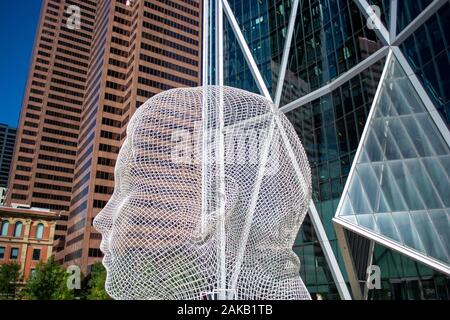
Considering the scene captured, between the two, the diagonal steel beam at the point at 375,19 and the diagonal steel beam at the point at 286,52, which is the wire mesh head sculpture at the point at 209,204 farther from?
the diagonal steel beam at the point at 286,52

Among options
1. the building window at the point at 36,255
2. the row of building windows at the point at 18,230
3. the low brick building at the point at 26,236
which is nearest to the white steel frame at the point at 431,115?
the building window at the point at 36,255

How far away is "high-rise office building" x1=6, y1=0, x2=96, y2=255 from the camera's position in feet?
375

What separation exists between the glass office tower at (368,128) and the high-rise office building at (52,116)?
88.7m

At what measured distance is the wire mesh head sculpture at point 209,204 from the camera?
13.2m

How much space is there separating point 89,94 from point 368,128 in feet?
282

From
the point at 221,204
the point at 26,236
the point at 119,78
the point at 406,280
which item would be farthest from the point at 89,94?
the point at 221,204

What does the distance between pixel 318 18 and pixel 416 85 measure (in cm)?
1169

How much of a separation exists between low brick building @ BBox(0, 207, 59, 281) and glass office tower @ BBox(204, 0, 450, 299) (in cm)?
5085

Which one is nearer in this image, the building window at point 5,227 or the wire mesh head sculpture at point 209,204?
the wire mesh head sculpture at point 209,204

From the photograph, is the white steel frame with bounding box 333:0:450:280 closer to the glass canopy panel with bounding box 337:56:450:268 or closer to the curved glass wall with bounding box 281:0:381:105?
the glass canopy panel with bounding box 337:56:450:268

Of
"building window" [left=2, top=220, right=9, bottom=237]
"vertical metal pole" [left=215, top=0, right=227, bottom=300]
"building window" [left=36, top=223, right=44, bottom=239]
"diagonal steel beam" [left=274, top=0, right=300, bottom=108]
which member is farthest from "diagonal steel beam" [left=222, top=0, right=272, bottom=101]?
"building window" [left=2, top=220, right=9, bottom=237]

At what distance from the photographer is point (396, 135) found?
23.7 metres
